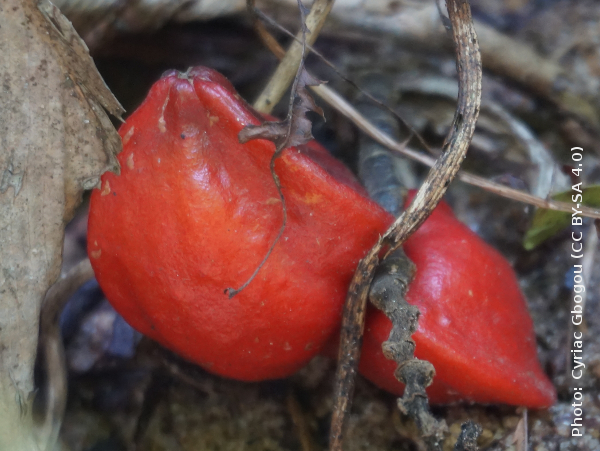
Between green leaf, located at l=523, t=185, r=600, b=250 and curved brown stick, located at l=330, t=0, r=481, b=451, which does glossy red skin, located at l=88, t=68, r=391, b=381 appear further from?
green leaf, located at l=523, t=185, r=600, b=250

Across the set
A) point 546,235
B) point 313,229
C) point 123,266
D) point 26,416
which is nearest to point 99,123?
point 123,266

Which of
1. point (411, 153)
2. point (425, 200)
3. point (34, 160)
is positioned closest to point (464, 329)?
point (425, 200)

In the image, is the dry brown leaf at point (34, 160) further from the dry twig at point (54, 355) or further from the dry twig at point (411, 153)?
the dry twig at point (411, 153)

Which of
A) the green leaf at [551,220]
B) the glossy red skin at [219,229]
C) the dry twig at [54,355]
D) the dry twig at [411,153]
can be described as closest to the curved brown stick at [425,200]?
the glossy red skin at [219,229]

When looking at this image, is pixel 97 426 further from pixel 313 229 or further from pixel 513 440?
pixel 513 440

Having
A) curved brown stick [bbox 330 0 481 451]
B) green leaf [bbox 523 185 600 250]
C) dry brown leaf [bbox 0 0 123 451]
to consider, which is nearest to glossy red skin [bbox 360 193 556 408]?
curved brown stick [bbox 330 0 481 451]

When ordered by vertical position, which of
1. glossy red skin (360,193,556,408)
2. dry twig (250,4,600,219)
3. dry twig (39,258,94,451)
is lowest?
dry twig (39,258,94,451)
